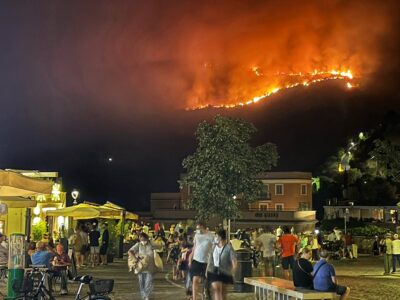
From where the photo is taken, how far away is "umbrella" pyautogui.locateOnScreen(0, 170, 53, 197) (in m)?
13.0

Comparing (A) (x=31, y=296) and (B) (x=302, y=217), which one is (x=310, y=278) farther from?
(B) (x=302, y=217)

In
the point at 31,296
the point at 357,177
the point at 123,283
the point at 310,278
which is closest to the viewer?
the point at 310,278

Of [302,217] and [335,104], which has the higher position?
[335,104]

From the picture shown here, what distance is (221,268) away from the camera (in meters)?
11.6

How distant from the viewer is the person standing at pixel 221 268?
11578mm

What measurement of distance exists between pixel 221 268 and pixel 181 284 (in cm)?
696

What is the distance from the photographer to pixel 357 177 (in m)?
63.9

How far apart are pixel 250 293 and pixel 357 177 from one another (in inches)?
1994

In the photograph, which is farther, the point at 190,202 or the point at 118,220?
the point at 118,220

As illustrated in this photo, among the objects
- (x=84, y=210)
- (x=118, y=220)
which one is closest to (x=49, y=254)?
(x=84, y=210)

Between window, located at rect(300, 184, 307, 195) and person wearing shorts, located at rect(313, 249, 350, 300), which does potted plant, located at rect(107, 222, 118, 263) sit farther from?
window, located at rect(300, 184, 307, 195)

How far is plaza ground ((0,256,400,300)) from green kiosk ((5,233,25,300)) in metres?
2.42

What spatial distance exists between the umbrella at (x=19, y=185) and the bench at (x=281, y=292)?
5189 millimetres

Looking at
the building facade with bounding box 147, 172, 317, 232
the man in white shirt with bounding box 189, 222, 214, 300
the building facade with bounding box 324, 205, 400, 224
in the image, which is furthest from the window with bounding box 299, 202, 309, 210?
the man in white shirt with bounding box 189, 222, 214, 300
